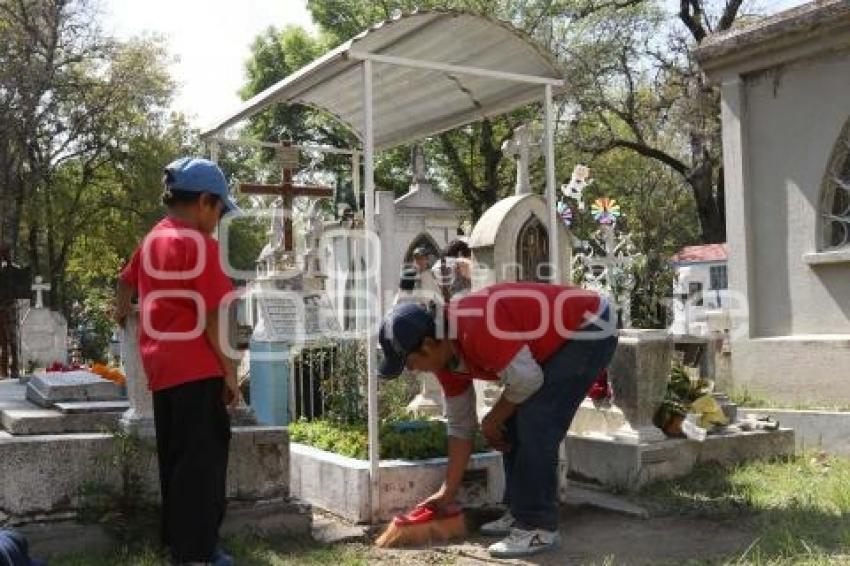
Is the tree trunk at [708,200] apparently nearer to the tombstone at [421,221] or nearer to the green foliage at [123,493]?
the tombstone at [421,221]

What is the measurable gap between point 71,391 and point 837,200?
6689 millimetres

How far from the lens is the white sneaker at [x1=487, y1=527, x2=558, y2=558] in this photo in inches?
172

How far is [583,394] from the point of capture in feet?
14.9

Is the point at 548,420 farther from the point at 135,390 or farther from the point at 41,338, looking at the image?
the point at 41,338

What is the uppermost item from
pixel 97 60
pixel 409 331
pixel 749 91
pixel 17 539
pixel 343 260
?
pixel 97 60

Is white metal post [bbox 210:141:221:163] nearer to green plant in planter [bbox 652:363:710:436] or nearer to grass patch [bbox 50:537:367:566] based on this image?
grass patch [bbox 50:537:367:566]

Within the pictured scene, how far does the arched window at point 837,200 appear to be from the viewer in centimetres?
805

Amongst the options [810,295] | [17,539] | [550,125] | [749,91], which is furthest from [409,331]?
[749,91]

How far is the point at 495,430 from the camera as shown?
4602 mm

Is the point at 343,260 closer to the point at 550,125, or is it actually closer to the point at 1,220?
the point at 550,125

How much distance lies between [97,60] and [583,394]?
25.4m

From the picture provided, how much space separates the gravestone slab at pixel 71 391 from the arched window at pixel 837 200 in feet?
20.7

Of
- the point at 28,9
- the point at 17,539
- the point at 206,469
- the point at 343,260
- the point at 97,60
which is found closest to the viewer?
the point at 17,539

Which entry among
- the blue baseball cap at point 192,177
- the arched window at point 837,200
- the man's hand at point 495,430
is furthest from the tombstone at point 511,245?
the blue baseball cap at point 192,177
